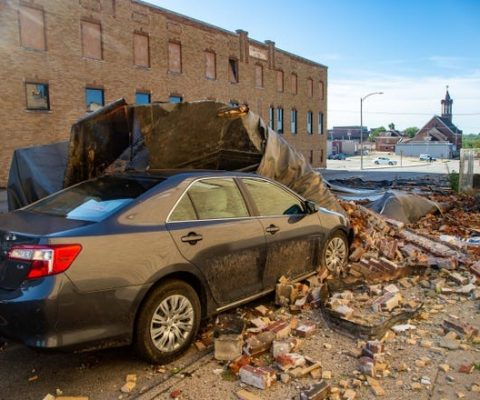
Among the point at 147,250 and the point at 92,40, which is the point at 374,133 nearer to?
the point at 92,40

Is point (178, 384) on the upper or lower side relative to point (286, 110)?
lower

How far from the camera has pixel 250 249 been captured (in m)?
4.50

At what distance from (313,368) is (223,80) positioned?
→ 31.8 meters

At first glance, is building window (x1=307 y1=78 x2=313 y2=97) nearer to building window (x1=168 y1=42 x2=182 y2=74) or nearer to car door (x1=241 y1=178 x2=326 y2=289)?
building window (x1=168 y1=42 x2=182 y2=74)

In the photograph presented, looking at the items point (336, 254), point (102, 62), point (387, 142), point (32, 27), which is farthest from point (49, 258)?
point (387, 142)

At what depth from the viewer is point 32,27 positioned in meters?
22.1

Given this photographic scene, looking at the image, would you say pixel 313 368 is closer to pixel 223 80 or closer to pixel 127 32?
pixel 127 32

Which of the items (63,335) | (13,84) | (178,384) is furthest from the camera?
(13,84)

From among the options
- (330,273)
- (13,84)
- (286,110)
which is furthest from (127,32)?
(330,273)

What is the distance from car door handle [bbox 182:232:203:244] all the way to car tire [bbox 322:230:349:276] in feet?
7.10

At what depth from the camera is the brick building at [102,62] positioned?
21.7 metres

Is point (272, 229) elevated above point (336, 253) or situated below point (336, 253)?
above

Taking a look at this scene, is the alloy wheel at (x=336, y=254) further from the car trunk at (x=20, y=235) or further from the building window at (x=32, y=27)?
the building window at (x=32, y=27)

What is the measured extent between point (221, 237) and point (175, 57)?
27.6m
